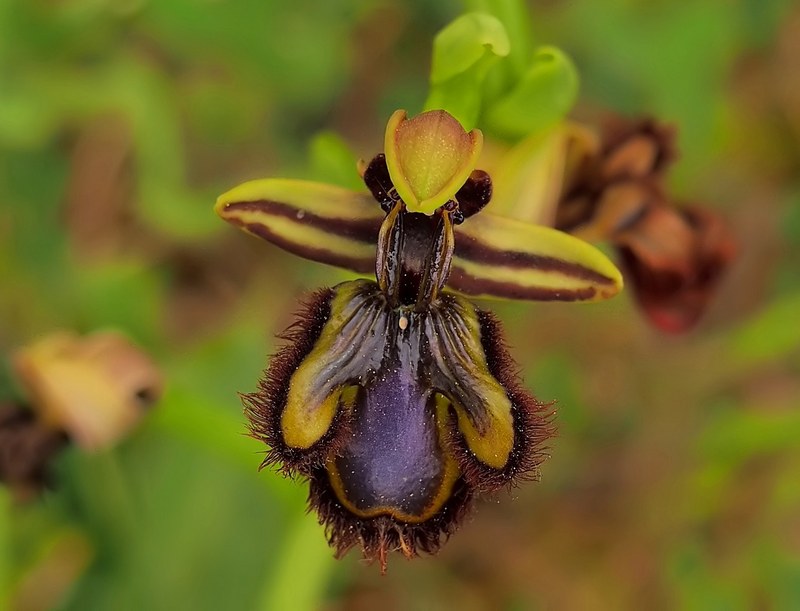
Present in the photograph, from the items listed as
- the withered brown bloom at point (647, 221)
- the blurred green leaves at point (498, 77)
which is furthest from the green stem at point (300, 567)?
the blurred green leaves at point (498, 77)

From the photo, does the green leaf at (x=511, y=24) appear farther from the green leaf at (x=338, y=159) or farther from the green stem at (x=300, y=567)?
Answer: the green stem at (x=300, y=567)

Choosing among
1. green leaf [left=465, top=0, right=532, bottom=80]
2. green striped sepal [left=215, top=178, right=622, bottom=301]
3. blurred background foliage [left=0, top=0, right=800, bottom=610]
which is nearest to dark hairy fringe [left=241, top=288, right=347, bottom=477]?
green striped sepal [left=215, top=178, right=622, bottom=301]

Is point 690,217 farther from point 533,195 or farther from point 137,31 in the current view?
point 137,31

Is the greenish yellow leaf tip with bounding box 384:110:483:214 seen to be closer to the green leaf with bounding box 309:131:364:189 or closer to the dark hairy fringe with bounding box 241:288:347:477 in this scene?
the dark hairy fringe with bounding box 241:288:347:477

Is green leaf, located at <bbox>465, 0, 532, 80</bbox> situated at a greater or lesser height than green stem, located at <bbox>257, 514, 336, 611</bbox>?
greater

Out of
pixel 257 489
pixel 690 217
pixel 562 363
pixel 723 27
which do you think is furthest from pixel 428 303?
pixel 723 27
